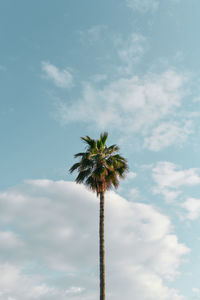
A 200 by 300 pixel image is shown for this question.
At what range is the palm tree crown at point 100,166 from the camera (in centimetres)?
3403

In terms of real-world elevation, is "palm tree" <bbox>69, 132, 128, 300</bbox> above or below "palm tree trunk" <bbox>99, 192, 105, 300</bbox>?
above

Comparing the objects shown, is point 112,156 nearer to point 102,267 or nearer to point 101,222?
point 101,222

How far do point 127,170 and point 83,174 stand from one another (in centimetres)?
446

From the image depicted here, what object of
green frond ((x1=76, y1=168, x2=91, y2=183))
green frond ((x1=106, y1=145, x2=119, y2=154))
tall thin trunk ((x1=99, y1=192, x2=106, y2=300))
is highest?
green frond ((x1=106, y1=145, x2=119, y2=154))

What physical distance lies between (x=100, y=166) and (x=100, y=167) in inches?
7.1

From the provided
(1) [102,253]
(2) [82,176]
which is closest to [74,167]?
(2) [82,176]

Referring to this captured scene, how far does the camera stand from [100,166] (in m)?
34.9

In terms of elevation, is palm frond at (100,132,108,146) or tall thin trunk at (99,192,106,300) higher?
palm frond at (100,132,108,146)

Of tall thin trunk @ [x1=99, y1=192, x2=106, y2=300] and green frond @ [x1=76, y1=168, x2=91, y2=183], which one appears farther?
green frond @ [x1=76, y1=168, x2=91, y2=183]

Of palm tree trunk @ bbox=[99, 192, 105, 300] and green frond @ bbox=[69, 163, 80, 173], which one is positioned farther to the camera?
green frond @ bbox=[69, 163, 80, 173]

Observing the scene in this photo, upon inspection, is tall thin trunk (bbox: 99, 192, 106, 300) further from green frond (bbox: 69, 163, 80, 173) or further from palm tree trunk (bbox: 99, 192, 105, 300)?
green frond (bbox: 69, 163, 80, 173)

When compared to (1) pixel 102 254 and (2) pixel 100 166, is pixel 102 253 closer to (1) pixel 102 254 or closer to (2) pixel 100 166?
(1) pixel 102 254

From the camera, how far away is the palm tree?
33938mm

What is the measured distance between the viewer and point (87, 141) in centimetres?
3656
